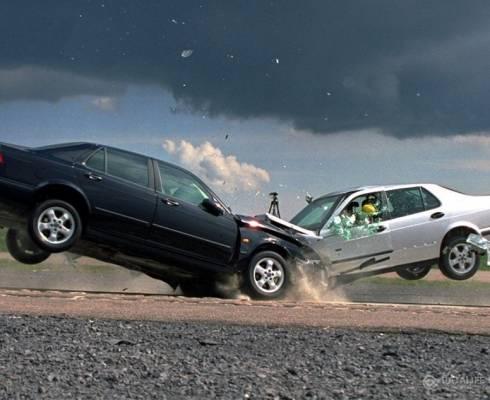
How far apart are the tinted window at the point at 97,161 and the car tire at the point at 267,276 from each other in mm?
2414

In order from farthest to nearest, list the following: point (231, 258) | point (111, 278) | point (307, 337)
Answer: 1. point (111, 278)
2. point (231, 258)
3. point (307, 337)

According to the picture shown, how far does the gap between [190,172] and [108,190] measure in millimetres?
1279

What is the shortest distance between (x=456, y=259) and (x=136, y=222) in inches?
215

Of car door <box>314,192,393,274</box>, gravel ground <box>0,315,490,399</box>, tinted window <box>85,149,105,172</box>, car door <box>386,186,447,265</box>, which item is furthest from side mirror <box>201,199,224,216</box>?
car door <box>386,186,447,265</box>

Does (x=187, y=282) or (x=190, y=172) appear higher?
(x=190, y=172)

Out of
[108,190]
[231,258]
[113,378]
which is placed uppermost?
[108,190]

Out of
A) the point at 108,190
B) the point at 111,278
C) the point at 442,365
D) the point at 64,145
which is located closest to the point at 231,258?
the point at 108,190

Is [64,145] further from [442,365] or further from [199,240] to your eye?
[442,365]

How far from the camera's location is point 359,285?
661 inches

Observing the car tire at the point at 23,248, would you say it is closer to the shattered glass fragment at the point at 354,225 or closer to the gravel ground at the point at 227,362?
the gravel ground at the point at 227,362

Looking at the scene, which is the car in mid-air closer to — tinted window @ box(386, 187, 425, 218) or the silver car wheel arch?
tinted window @ box(386, 187, 425, 218)

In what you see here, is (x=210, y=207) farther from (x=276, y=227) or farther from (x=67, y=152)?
(x=67, y=152)

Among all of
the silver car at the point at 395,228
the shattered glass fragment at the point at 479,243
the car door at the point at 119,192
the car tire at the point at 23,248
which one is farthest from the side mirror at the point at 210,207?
the shattered glass fragment at the point at 479,243

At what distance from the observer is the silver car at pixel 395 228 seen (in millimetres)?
12086
